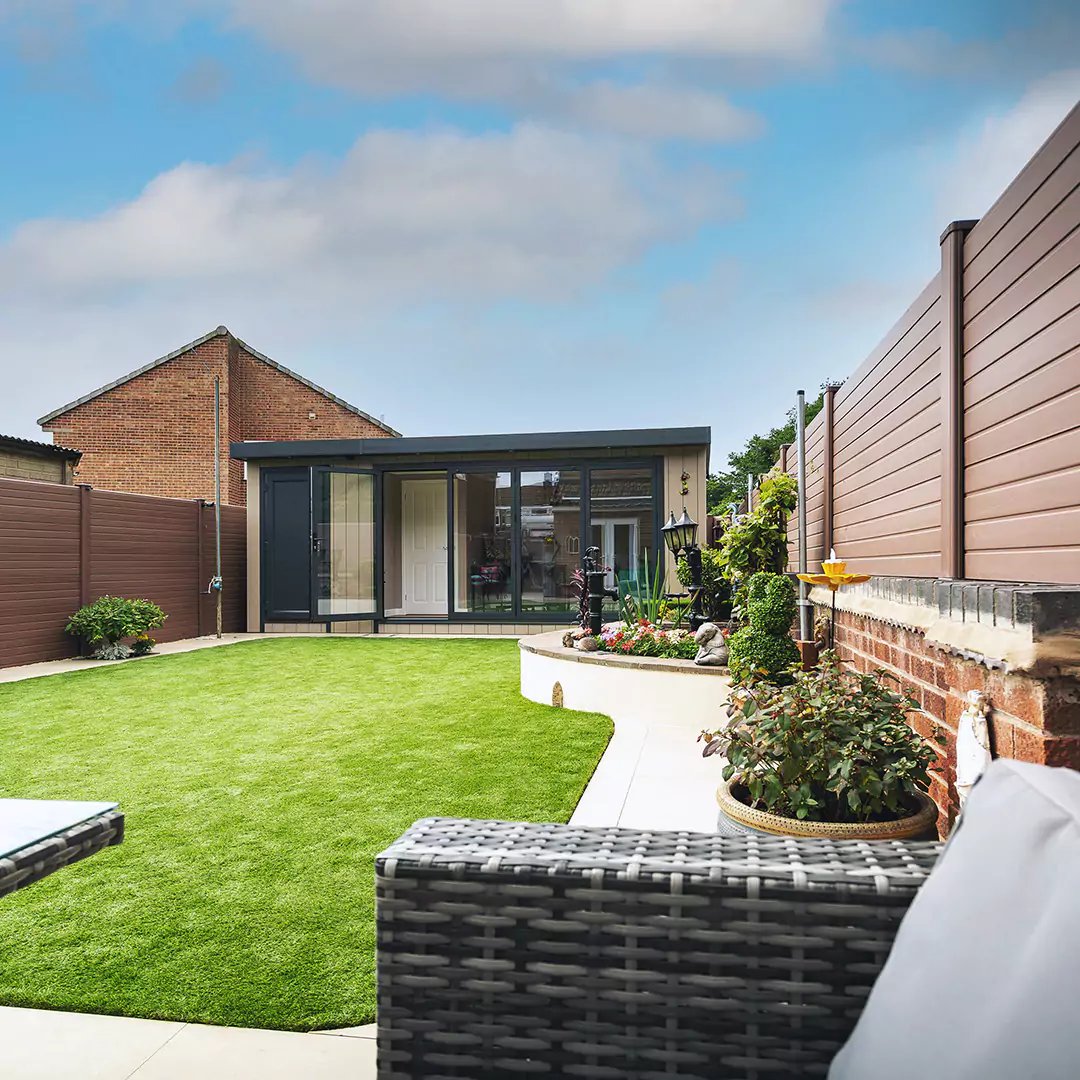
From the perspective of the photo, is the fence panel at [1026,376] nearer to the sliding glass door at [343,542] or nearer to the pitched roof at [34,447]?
the sliding glass door at [343,542]

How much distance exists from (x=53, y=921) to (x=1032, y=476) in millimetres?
2720

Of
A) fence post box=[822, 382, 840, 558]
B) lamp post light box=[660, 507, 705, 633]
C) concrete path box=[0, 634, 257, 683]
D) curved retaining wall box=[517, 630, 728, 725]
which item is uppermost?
fence post box=[822, 382, 840, 558]

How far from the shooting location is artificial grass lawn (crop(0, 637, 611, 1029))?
1966 millimetres

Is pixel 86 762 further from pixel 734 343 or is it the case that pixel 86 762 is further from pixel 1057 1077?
pixel 734 343

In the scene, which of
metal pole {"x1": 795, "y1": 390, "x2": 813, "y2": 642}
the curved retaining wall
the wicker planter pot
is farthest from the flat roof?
the wicker planter pot

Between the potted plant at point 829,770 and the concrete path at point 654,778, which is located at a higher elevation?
the potted plant at point 829,770

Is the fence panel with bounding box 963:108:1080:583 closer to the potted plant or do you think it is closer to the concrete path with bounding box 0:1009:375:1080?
the potted plant

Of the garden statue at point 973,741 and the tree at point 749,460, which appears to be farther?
the tree at point 749,460

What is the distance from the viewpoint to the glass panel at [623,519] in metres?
10.6

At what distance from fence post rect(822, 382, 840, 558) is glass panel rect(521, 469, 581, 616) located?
6.02m

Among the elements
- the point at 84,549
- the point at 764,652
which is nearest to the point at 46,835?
the point at 764,652

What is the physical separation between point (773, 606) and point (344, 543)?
24.4ft

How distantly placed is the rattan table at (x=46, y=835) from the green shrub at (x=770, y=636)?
3697mm

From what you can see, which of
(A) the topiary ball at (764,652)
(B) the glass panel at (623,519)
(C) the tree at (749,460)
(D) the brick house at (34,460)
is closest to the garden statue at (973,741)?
(A) the topiary ball at (764,652)
